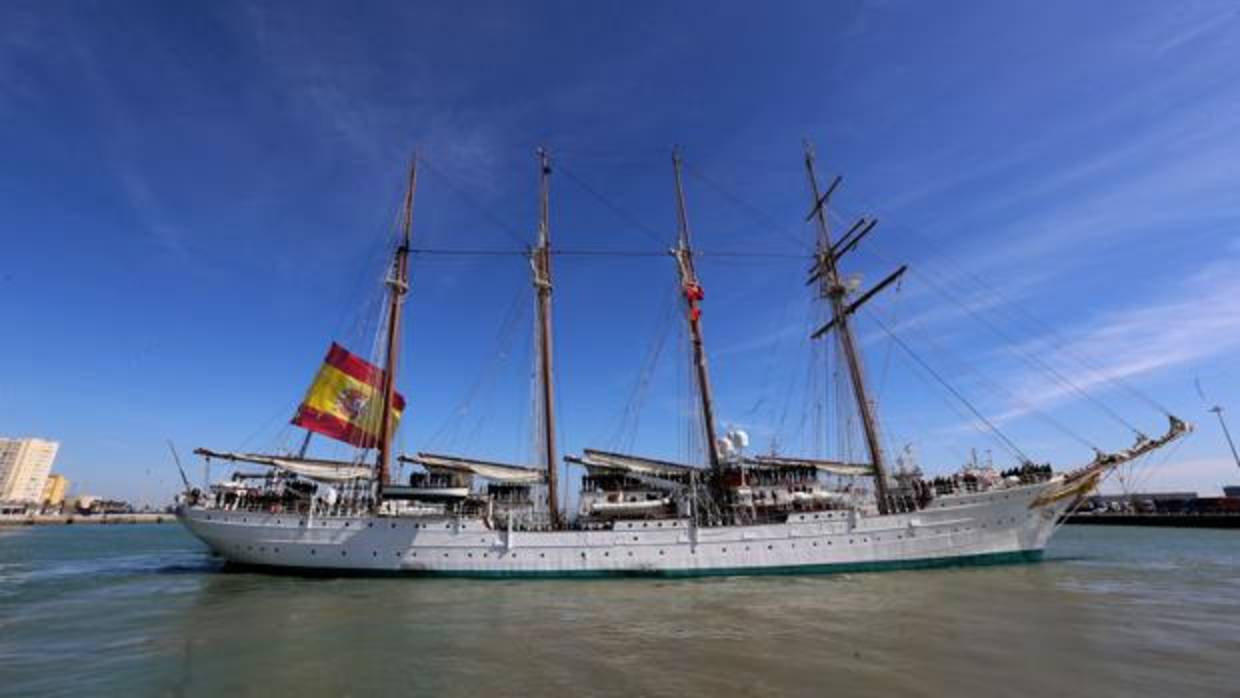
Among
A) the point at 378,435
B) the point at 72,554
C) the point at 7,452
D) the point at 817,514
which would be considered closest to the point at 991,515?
the point at 817,514

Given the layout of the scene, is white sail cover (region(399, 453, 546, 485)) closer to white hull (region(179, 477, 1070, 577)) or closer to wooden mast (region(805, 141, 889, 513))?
white hull (region(179, 477, 1070, 577))

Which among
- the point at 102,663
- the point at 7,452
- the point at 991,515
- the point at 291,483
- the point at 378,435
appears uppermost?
the point at 7,452

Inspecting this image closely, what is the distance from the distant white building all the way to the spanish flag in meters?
176

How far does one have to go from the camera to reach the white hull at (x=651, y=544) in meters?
25.7

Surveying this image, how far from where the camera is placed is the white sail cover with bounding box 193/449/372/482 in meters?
28.9

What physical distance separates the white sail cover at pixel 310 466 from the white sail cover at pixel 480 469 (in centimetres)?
301

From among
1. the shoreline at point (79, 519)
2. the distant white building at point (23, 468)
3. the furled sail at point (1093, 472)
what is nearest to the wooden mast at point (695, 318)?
the furled sail at point (1093, 472)

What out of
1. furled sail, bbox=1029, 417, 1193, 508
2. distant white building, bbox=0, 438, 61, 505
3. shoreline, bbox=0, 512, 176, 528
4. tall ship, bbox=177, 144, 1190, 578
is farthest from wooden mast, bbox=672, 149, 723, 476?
distant white building, bbox=0, 438, 61, 505

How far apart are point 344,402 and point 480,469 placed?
992 cm

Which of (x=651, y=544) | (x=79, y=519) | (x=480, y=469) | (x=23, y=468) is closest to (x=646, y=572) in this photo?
(x=651, y=544)

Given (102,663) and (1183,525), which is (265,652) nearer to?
(102,663)

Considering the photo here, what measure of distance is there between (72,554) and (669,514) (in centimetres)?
4890

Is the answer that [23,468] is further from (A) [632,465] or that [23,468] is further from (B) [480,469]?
(A) [632,465]

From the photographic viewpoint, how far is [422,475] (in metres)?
29.3
